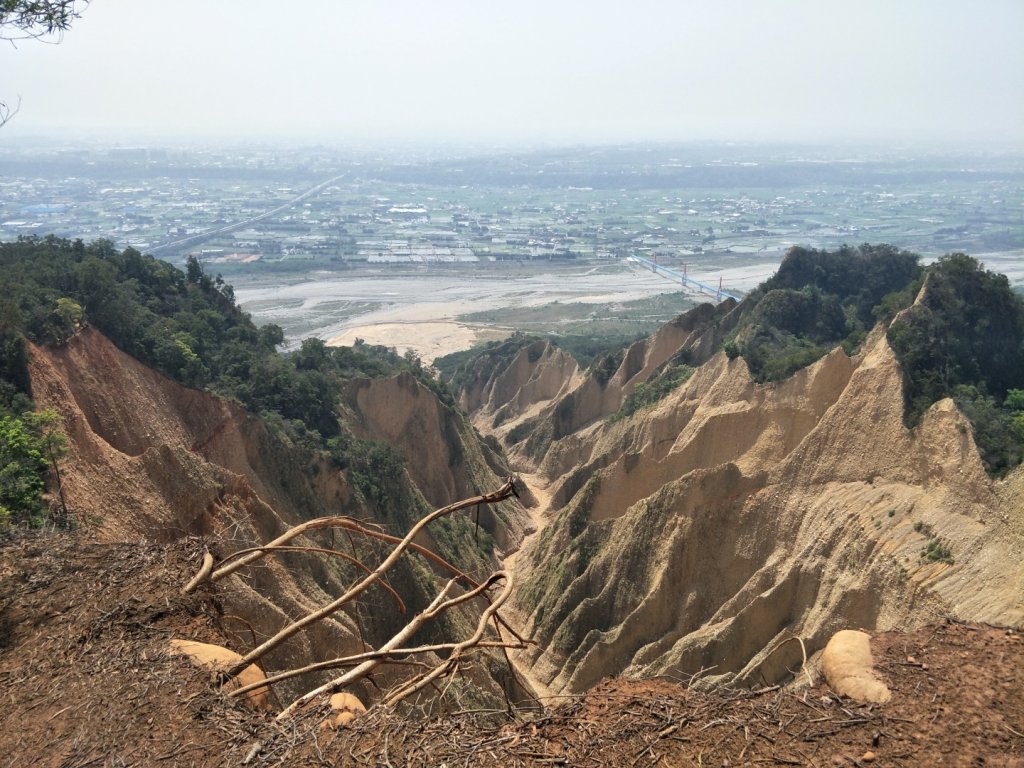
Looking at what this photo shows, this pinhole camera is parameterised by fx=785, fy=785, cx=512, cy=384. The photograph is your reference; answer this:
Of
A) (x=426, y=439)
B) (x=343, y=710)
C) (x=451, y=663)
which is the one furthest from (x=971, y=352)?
(x=343, y=710)

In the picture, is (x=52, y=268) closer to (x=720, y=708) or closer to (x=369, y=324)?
(x=720, y=708)

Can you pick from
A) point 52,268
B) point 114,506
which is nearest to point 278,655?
point 114,506

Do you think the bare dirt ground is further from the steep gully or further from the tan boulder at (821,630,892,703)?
the steep gully

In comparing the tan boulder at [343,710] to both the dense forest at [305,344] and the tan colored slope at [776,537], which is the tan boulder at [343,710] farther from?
the tan colored slope at [776,537]

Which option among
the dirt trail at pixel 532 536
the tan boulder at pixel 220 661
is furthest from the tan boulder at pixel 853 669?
the dirt trail at pixel 532 536

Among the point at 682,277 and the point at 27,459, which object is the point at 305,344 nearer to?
the point at 27,459

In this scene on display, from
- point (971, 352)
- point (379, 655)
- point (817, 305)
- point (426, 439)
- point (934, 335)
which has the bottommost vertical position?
point (426, 439)

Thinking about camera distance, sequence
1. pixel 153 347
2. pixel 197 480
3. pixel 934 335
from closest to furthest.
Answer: pixel 197 480
pixel 934 335
pixel 153 347

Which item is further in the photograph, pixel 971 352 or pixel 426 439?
pixel 426 439
